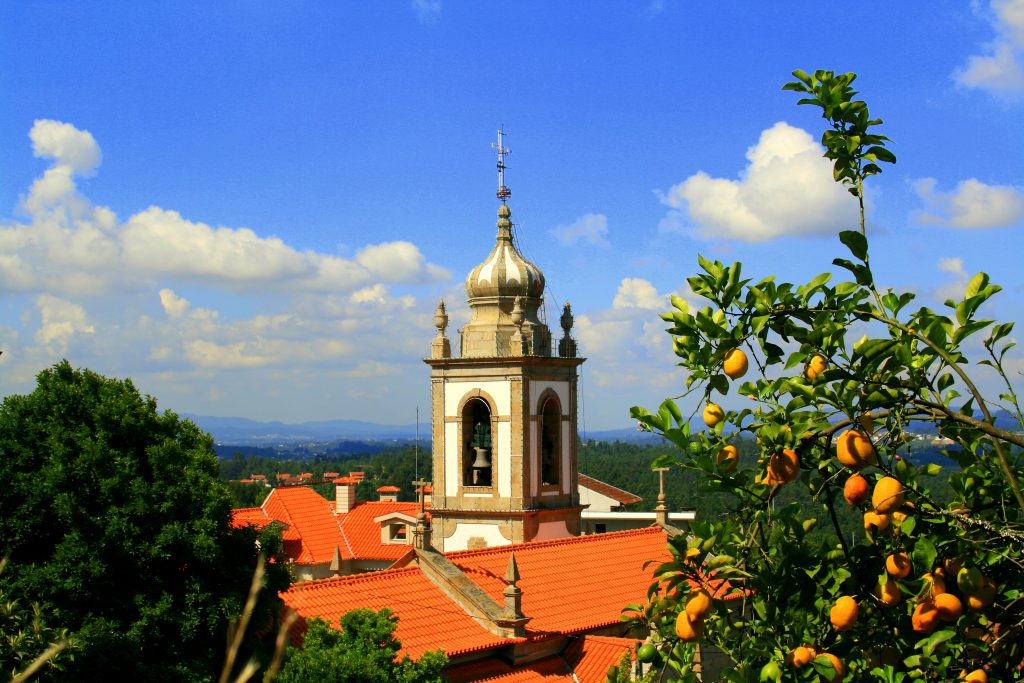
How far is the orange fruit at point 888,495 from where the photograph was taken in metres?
3.90

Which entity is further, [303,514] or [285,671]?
[303,514]

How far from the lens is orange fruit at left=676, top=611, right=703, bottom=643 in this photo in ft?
13.8

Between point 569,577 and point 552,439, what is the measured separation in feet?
12.8

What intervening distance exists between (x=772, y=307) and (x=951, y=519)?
3.64 ft

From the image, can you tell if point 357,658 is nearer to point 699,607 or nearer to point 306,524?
point 699,607

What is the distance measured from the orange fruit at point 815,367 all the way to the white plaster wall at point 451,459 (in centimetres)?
2033

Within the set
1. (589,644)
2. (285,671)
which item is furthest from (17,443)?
(589,644)

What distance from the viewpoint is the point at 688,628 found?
13.8ft

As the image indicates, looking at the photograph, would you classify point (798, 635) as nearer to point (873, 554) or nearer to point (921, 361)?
point (873, 554)

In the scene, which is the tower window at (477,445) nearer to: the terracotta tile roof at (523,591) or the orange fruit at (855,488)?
the terracotta tile roof at (523,591)

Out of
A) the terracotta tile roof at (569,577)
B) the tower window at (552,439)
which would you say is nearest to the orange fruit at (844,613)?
the terracotta tile roof at (569,577)

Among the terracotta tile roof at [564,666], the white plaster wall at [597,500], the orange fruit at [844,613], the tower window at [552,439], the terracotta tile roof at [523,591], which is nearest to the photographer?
the orange fruit at [844,613]

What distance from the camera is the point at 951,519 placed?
163 inches

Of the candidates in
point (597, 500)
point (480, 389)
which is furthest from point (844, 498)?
point (597, 500)
